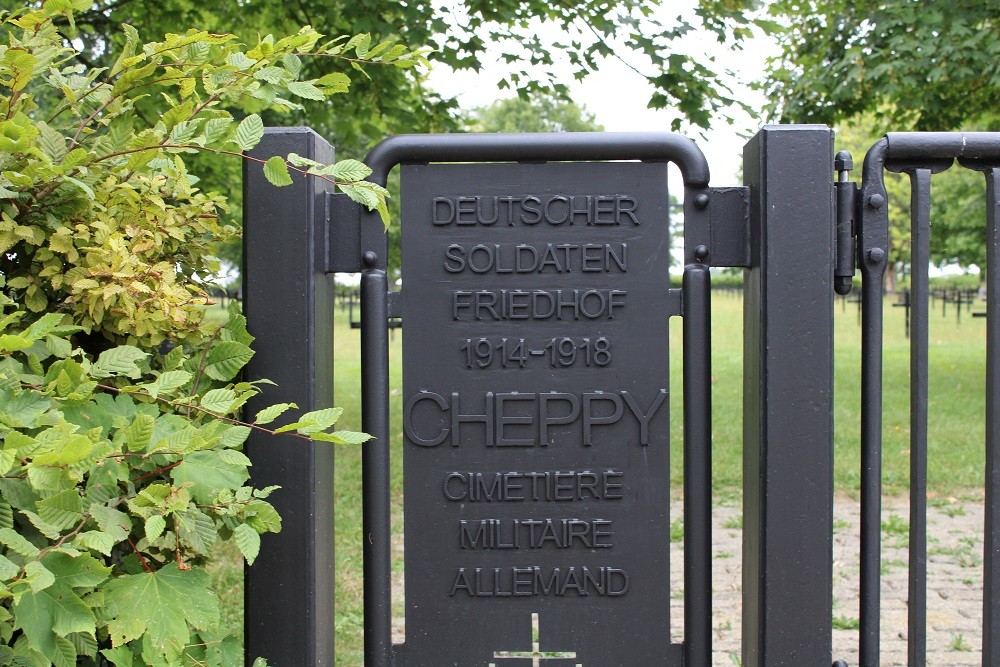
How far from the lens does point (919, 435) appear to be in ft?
6.86

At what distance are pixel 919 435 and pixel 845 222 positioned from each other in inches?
19.7

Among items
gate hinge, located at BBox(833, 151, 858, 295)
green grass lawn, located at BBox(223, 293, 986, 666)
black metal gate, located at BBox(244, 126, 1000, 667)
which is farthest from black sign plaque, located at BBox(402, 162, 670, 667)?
green grass lawn, located at BBox(223, 293, 986, 666)

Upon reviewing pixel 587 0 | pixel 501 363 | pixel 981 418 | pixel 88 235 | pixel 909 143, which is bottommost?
pixel 981 418

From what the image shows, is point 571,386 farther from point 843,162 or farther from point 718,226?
point 843,162

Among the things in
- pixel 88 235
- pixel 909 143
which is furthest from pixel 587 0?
A: pixel 88 235

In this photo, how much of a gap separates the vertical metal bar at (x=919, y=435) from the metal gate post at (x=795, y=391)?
0.63ft

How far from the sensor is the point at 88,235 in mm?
1759

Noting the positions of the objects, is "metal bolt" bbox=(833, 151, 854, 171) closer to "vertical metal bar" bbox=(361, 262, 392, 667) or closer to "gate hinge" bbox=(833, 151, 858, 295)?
"gate hinge" bbox=(833, 151, 858, 295)

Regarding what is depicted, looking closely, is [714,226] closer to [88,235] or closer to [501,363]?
[501,363]

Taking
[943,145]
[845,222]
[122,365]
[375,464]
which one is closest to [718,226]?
[845,222]

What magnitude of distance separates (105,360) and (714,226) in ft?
4.23

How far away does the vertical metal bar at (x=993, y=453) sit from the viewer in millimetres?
2066

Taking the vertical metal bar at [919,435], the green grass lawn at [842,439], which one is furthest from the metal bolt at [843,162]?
the green grass lawn at [842,439]

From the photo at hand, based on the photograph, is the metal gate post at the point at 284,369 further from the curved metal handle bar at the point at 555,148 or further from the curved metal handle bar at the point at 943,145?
the curved metal handle bar at the point at 943,145
